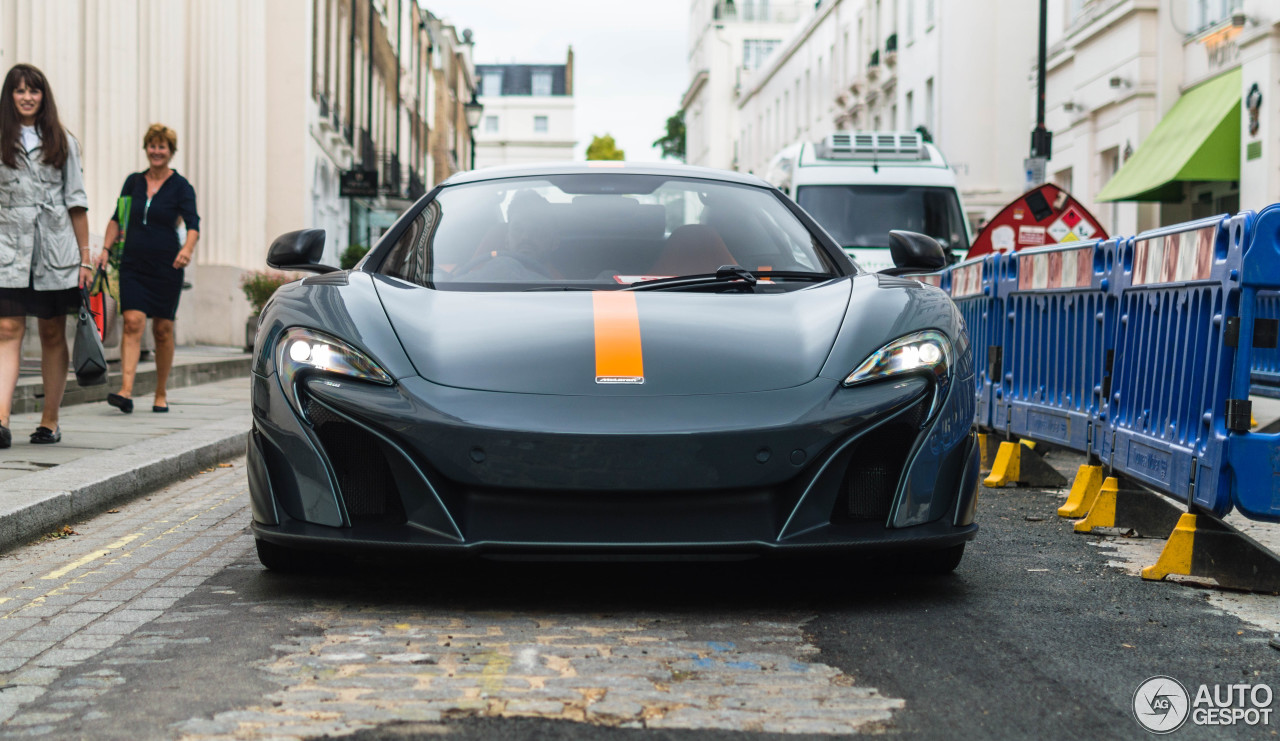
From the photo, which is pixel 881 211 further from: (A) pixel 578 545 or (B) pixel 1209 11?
(A) pixel 578 545

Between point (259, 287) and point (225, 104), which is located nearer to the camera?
point (259, 287)

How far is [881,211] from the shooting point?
16484 mm

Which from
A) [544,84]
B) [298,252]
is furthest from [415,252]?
[544,84]

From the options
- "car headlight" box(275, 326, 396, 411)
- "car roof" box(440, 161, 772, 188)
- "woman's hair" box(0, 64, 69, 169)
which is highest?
"woman's hair" box(0, 64, 69, 169)

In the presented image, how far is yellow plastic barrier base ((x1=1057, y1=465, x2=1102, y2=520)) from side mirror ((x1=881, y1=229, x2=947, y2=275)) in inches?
62.4

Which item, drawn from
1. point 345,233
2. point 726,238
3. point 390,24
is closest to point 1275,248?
point 726,238

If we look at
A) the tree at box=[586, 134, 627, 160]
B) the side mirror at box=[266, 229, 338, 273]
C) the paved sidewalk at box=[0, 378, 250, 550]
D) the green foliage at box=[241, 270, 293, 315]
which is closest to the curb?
the paved sidewalk at box=[0, 378, 250, 550]

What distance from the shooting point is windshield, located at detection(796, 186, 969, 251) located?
16.4 meters

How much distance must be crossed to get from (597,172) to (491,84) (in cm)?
12498

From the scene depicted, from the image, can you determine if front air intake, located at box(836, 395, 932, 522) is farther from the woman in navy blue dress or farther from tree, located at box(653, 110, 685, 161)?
tree, located at box(653, 110, 685, 161)

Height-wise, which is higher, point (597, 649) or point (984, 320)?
point (984, 320)

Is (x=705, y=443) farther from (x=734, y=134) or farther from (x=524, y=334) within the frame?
(x=734, y=134)

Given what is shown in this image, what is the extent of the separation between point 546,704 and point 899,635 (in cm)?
113

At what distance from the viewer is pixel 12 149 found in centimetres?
749
